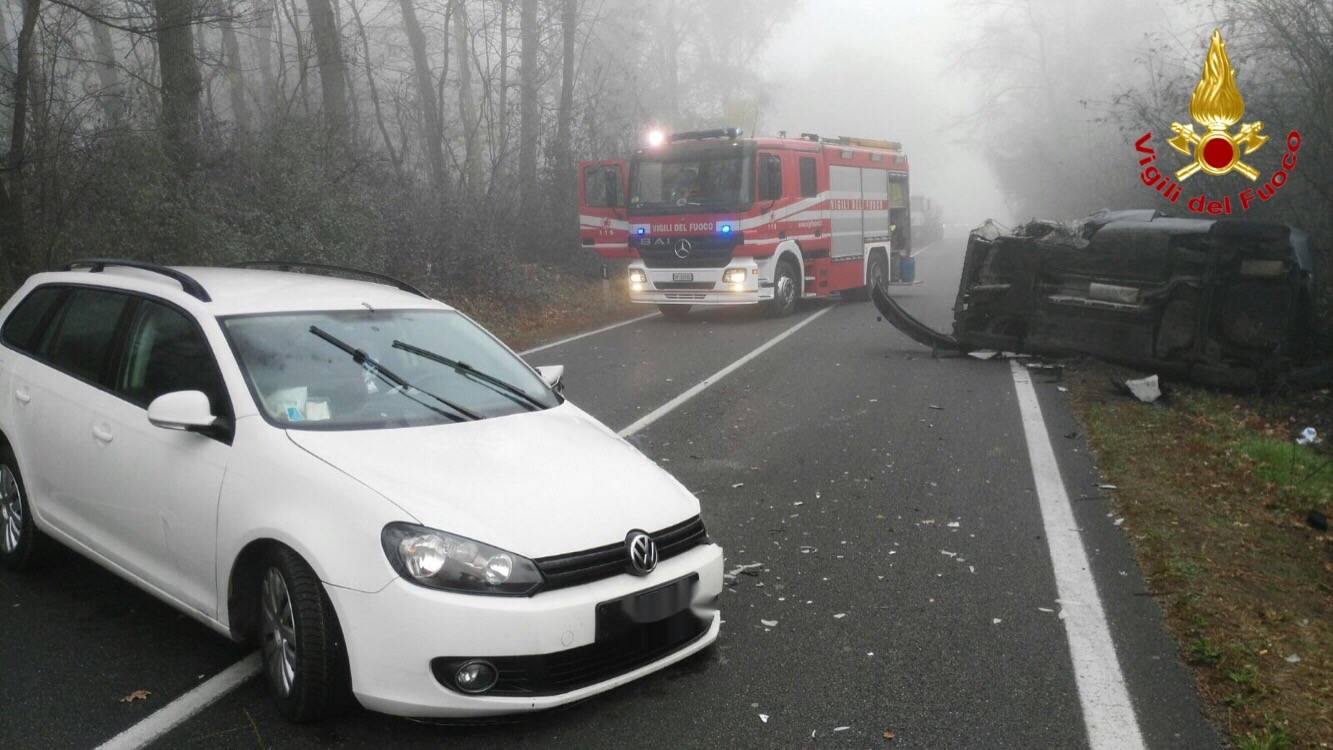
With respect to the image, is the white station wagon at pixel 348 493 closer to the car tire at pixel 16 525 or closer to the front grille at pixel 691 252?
the car tire at pixel 16 525

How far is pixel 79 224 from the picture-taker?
1272 centimetres

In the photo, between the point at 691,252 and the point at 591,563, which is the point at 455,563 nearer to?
the point at 591,563

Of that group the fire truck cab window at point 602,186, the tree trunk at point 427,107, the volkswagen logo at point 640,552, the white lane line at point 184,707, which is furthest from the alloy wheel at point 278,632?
the tree trunk at point 427,107

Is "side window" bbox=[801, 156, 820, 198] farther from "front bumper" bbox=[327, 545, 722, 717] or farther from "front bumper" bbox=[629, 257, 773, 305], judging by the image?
"front bumper" bbox=[327, 545, 722, 717]

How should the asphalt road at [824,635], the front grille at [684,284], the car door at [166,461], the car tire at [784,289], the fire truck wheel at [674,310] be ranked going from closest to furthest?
the asphalt road at [824,635] → the car door at [166,461] → the front grille at [684,284] → the car tire at [784,289] → the fire truck wheel at [674,310]

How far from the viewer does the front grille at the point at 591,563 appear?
3.83 m

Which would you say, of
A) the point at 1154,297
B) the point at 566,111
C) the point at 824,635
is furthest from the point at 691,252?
the point at 824,635

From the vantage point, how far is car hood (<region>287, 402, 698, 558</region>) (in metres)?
3.88

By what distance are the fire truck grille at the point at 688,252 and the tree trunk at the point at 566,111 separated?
7.36 metres

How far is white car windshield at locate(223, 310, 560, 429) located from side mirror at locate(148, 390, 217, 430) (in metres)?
0.21

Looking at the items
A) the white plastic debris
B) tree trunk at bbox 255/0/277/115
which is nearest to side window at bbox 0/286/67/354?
the white plastic debris

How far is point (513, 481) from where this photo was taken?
13.8ft

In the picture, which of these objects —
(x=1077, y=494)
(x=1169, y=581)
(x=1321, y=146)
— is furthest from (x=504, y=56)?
(x=1169, y=581)

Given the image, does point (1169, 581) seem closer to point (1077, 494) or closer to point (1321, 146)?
point (1077, 494)
